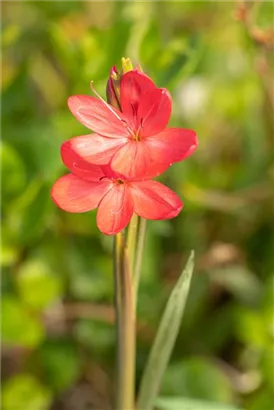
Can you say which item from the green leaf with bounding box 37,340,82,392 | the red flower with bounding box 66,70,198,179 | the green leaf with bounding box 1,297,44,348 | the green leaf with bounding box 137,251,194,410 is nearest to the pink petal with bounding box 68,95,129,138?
the red flower with bounding box 66,70,198,179

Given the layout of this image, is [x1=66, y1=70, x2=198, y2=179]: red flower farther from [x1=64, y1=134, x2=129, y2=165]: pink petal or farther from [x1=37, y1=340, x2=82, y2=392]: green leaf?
[x1=37, y1=340, x2=82, y2=392]: green leaf

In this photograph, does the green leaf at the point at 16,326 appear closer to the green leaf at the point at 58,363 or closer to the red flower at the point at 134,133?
Result: the green leaf at the point at 58,363

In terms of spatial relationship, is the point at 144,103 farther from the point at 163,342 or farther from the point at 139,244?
the point at 163,342

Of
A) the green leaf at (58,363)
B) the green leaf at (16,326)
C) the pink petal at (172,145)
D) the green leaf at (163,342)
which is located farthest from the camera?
the green leaf at (58,363)

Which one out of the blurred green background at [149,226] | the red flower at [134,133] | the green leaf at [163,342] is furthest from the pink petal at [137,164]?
the blurred green background at [149,226]

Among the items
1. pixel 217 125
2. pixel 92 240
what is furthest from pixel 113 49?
pixel 217 125

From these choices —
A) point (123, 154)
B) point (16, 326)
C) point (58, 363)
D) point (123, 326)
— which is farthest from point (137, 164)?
point (58, 363)

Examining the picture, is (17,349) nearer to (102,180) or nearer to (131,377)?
(131,377)
